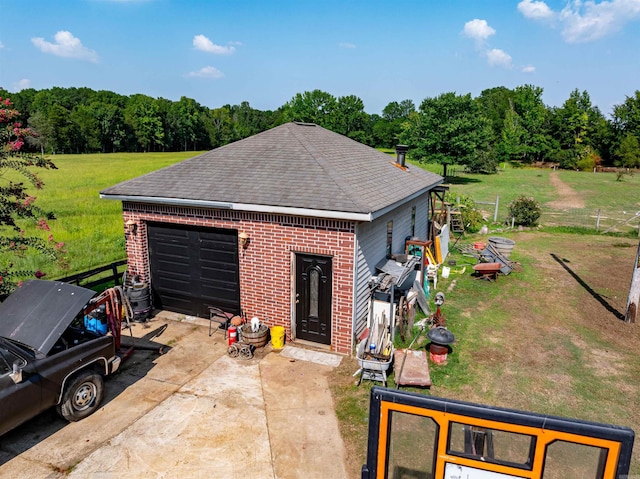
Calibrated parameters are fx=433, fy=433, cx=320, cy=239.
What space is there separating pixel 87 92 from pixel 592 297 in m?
129

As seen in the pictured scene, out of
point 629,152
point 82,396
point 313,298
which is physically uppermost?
point 629,152

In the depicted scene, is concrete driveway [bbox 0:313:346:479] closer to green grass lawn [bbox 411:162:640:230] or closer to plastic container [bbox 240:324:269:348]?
plastic container [bbox 240:324:269:348]

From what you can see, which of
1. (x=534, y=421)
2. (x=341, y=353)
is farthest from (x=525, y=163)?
(x=534, y=421)

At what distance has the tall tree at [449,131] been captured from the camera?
4450cm

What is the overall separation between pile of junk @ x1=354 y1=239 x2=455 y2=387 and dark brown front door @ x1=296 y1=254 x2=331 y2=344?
3.13 ft

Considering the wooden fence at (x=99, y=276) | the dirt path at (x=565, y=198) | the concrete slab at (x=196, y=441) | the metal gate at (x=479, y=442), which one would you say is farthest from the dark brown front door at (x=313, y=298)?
the dirt path at (x=565, y=198)

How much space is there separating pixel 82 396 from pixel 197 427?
6.53 ft

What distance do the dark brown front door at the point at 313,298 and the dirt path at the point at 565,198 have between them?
27.1 m

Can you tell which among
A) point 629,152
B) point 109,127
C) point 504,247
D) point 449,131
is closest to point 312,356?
point 504,247

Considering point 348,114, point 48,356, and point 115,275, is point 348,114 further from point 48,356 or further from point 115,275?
point 48,356

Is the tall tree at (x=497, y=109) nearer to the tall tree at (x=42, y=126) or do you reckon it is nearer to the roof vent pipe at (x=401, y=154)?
the roof vent pipe at (x=401, y=154)

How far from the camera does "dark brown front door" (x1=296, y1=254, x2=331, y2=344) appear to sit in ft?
31.4

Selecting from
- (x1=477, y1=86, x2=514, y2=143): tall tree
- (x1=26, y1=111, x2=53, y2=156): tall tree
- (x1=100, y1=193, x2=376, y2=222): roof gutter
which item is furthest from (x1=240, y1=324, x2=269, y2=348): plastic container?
(x1=26, y1=111, x2=53, y2=156): tall tree

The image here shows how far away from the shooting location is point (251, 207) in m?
A: 9.60
